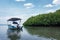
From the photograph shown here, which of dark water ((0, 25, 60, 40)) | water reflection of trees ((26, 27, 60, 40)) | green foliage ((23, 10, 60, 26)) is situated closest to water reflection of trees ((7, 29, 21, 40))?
dark water ((0, 25, 60, 40))

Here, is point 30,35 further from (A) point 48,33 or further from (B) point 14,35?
(A) point 48,33

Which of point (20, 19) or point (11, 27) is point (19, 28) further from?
point (20, 19)

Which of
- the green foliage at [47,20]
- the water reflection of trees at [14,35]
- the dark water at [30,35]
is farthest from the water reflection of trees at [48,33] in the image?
the green foliage at [47,20]

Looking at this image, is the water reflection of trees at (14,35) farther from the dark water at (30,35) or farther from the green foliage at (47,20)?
the green foliage at (47,20)

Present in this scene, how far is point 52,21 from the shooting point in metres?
58.0

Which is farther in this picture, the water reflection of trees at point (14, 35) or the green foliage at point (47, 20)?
the green foliage at point (47, 20)

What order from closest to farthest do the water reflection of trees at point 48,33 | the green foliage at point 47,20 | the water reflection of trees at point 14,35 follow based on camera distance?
1. the water reflection of trees at point 14,35
2. the water reflection of trees at point 48,33
3. the green foliage at point 47,20

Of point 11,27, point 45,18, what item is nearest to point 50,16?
point 45,18

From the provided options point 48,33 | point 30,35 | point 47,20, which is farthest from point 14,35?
point 47,20

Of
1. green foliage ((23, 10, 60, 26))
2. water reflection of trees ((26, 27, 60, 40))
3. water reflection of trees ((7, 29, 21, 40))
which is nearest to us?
water reflection of trees ((7, 29, 21, 40))

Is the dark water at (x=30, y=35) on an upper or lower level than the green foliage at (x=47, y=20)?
lower

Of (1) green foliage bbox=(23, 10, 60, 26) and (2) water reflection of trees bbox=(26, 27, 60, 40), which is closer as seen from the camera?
(2) water reflection of trees bbox=(26, 27, 60, 40)

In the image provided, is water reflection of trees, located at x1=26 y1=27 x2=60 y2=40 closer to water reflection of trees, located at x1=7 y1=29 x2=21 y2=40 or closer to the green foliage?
water reflection of trees, located at x1=7 y1=29 x2=21 y2=40

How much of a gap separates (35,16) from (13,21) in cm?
2930
